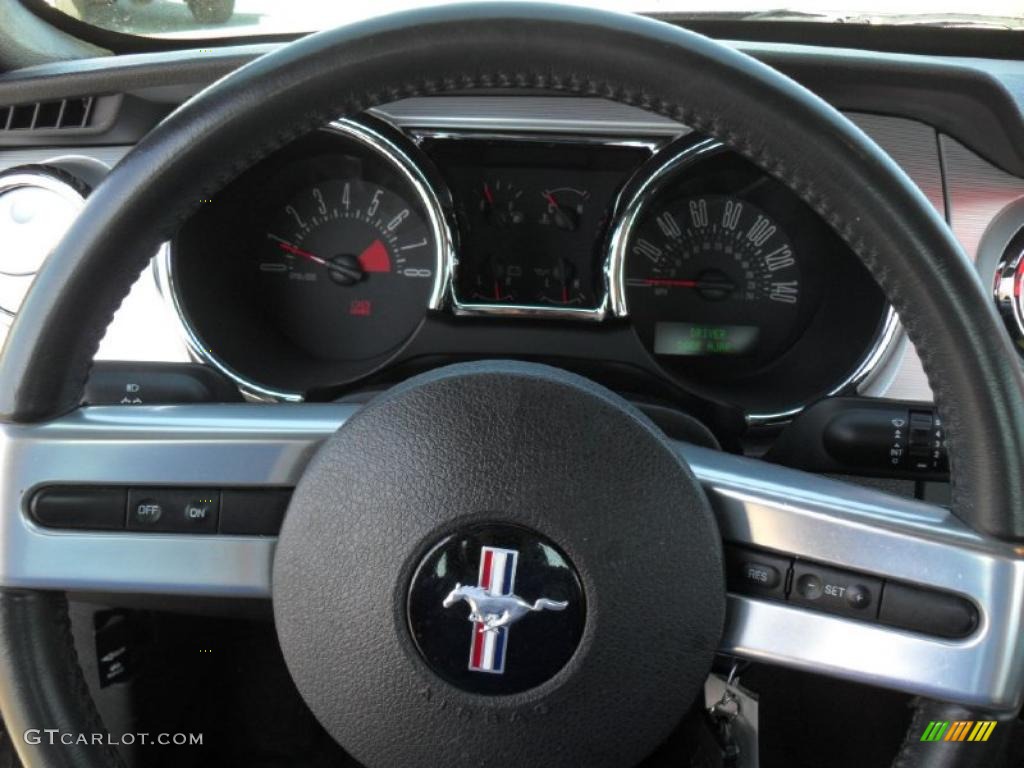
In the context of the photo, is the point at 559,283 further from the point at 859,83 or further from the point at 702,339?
the point at 859,83

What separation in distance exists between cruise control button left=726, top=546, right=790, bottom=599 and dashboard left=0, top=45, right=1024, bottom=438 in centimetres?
72

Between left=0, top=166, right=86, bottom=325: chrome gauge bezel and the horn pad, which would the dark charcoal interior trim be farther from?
the horn pad

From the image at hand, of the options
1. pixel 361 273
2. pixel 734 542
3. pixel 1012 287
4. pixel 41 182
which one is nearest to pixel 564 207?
pixel 361 273

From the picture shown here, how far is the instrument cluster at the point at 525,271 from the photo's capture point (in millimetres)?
1881

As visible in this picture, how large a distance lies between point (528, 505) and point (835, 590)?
11.8 inches

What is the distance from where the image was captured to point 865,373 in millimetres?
1772

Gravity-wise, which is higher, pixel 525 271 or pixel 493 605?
pixel 525 271

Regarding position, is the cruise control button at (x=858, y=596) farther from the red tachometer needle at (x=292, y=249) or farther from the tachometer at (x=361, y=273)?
the red tachometer needle at (x=292, y=249)

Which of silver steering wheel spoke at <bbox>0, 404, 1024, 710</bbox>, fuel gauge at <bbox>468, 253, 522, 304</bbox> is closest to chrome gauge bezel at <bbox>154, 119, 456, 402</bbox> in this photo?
fuel gauge at <bbox>468, 253, 522, 304</bbox>

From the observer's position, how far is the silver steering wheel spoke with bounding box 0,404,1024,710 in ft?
3.18

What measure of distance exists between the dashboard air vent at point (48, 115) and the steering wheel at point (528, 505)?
956 mm

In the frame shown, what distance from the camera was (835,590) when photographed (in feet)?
3.35

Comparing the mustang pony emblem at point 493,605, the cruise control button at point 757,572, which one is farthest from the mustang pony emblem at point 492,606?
the cruise control button at point 757,572

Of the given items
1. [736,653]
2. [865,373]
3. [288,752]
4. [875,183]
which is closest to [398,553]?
[736,653]
